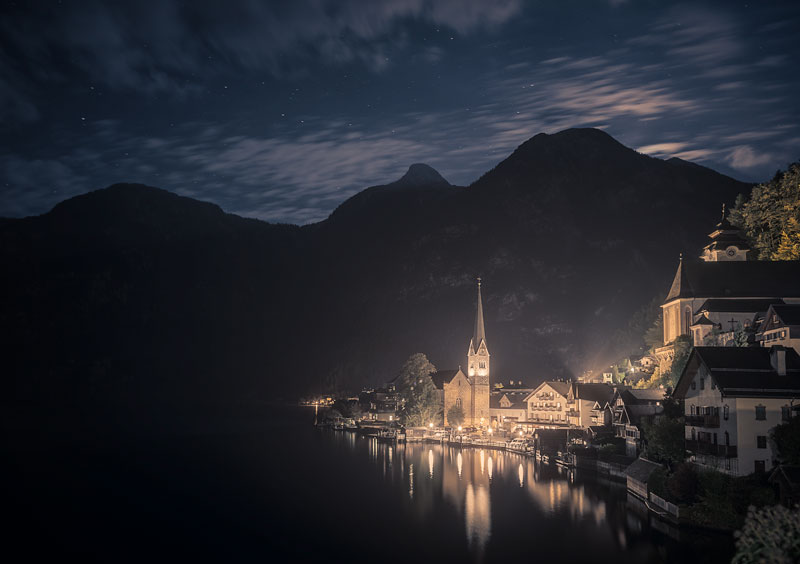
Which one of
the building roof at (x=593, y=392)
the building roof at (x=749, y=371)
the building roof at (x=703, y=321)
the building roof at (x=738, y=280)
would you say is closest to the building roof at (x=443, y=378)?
the building roof at (x=593, y=392)

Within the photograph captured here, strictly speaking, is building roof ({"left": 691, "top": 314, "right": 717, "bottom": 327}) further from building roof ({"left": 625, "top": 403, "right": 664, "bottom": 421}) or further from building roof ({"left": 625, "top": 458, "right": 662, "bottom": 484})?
building roof ({"left": 625, "top": 458, "right": 662, "bottom": 484})

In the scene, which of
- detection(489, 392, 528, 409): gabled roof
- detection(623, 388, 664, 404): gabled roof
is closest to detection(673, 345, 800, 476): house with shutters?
detection(623, 388, 664, 404): gabled roof

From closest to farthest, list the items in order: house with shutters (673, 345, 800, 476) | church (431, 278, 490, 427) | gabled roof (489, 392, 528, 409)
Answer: house with shutters (673, 345, 800, 476), gabled roof (489, 392, 528, 409), church (431, 278, 490, 427)

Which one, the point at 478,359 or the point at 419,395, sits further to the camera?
the point at 478,359

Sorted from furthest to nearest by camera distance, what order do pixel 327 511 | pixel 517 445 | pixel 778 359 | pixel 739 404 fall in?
pixel 517 445
pixel 327 511
pixel 778 359
pixel 739 404

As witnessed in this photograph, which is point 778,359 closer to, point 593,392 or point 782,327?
point 782,327

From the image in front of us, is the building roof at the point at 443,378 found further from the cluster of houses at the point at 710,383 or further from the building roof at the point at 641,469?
the building roof at the point at 641,469

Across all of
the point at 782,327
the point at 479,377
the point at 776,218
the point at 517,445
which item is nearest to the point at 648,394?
the point at 517,445

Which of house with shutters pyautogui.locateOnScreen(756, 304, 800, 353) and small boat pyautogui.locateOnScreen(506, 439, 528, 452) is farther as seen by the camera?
small boat pyautogui.locateOnScreen(506, 439, 528, 452)
